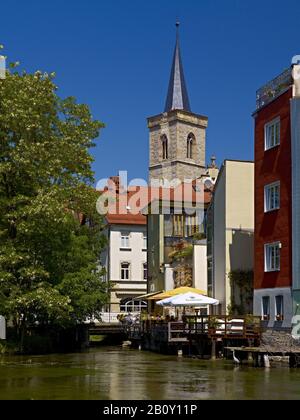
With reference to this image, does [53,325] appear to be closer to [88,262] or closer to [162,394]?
[88,262]

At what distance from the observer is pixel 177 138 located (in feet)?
466

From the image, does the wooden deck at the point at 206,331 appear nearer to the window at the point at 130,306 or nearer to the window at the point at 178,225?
the window at the point at 178,225

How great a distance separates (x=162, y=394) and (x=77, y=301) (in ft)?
70.6

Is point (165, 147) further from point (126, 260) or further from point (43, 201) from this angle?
point (43, 201)

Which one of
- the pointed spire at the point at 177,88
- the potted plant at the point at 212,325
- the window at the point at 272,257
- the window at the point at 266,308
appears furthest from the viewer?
the pointed spire at the point at 177,88

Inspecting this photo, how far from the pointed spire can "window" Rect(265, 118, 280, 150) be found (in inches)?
4082

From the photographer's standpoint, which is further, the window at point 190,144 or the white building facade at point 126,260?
the window at point 190,144

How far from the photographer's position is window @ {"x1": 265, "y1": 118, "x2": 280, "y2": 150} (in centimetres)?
3728

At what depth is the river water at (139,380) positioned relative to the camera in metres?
21.5

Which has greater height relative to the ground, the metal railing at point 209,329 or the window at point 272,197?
the window at point 272,197

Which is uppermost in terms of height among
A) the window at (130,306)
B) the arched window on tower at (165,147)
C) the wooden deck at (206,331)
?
the arched window on tower at (165,147)

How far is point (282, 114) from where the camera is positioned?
120 feet

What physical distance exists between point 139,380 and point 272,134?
16709mm

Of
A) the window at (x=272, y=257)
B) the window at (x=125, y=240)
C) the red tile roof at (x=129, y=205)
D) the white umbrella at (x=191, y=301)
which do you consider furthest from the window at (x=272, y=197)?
the window at (x=125, y=240)
